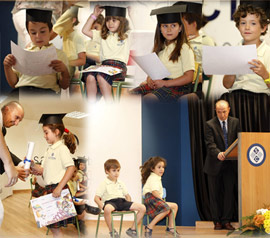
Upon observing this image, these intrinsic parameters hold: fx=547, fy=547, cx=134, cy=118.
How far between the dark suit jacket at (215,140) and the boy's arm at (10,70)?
2284mm

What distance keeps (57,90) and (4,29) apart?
3.10 feet

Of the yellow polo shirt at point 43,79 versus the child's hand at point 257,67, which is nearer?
the child's hand at point 257,67

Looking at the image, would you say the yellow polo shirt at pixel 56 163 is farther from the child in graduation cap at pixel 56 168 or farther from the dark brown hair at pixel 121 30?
the dark brown hair at pixel 121 30

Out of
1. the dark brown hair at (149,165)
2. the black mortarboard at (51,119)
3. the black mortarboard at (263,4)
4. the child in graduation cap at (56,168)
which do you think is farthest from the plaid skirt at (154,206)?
the black mortarboard at (263,4)

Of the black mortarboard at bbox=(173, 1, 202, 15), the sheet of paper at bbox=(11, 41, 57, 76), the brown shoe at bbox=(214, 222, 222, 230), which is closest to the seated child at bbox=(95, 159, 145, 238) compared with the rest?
the brown shoe at bbox=(214, 222, 222, 230)

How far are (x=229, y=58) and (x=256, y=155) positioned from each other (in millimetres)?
1361

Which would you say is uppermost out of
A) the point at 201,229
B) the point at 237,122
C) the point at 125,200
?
the point at 237,122

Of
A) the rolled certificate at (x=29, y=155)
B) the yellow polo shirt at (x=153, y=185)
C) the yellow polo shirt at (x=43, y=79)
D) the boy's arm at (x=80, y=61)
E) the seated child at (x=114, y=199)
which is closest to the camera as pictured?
the rolled certificate at (x=29, y=155)

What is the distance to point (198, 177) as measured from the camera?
6586mm

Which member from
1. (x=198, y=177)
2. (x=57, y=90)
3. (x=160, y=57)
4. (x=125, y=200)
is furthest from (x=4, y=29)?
(x=198, y=177)

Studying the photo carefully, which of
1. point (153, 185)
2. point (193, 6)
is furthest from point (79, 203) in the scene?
point (193, 6)

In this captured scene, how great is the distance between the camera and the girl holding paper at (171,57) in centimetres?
626

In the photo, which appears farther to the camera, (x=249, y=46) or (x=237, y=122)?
(x=237, y=122)

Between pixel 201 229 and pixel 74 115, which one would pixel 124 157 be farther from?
pixel 201 229
